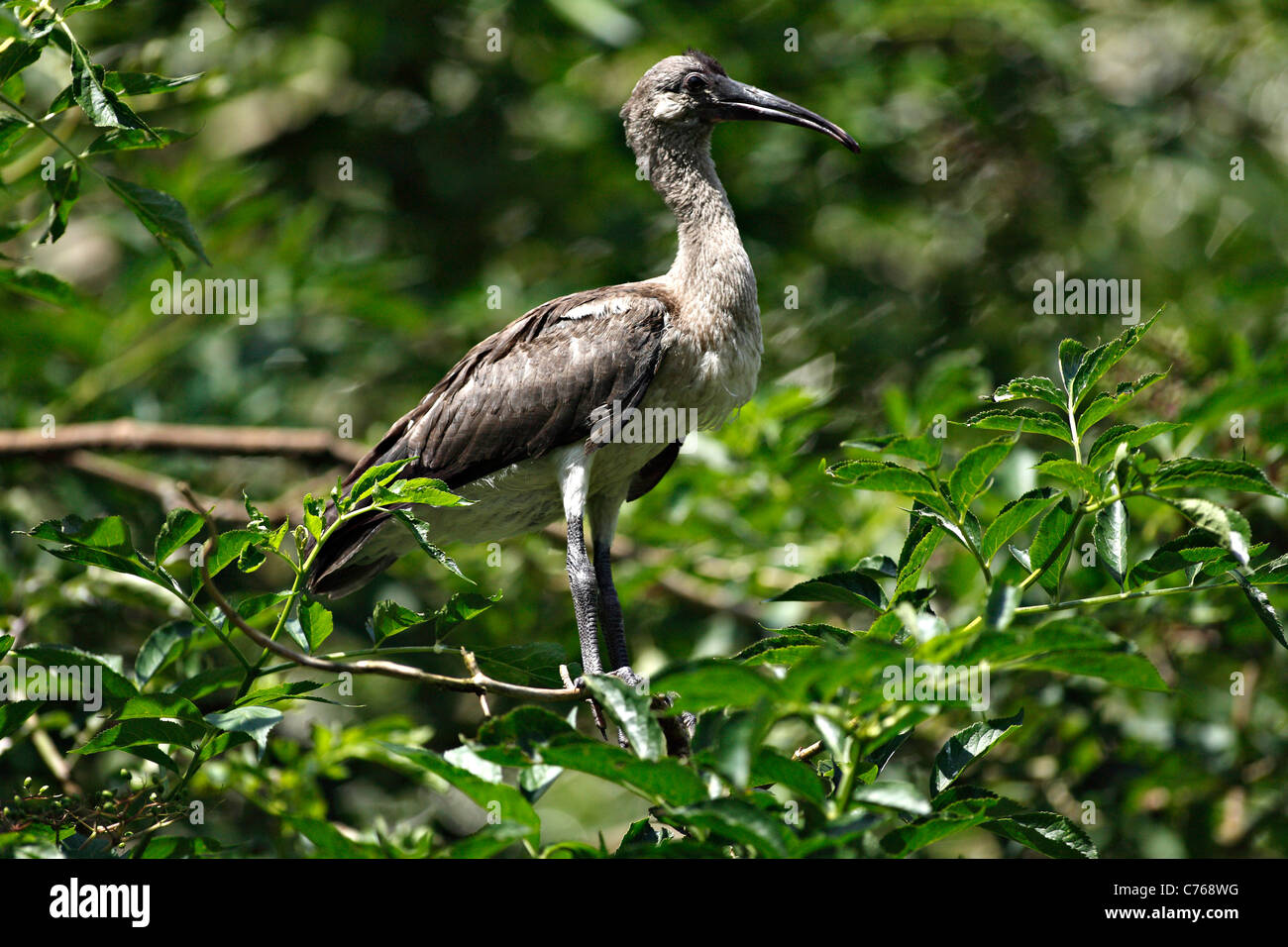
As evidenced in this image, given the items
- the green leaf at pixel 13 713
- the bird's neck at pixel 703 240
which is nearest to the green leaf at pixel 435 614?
the green leaf at pixel 13 713

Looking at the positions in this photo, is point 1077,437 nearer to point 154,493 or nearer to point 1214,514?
point 1214,514

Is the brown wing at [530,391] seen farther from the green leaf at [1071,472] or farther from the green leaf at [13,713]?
the green leaf at [1071,472]

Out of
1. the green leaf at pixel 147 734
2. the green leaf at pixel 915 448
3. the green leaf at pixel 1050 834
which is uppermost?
the green leaf at pixel 915 448

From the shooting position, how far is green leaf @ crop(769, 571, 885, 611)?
2748 millimetres

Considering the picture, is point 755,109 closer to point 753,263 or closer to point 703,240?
point 703,240

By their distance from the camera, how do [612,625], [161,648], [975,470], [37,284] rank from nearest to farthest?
[975,470]
[161,648]
[37,284]
[612,625]

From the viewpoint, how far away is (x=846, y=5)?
7867 millimetres

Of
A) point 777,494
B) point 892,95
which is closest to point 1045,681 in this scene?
point 777,494

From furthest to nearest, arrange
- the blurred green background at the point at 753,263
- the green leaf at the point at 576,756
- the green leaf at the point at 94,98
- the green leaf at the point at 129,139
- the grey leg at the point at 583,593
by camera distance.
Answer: the blurred green background at the point at 753,263 < the grey leg at the point at 583,593 < the green leaf at the point at 129,139 < the green leaf at the point at 94,98 < the green leaf at the point at 576,756

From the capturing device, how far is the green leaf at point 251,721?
2.71m

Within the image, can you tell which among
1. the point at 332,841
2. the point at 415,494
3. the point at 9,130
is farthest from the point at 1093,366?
the point at 9,130

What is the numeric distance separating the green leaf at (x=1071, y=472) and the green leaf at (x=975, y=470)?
126mm

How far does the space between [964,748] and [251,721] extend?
1629 millimetres

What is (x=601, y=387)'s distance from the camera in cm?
414
